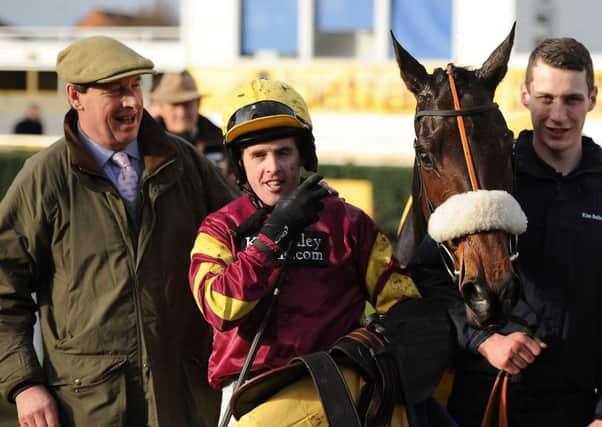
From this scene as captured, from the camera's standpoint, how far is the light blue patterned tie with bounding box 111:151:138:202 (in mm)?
3926

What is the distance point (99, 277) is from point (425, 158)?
122cm

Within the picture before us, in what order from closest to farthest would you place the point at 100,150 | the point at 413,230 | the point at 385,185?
1. the point at 413,230
2. the point at 100,150
3. the point at 385,185

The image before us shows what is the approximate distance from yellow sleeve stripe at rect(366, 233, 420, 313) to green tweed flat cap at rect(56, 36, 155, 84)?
3.62 ft

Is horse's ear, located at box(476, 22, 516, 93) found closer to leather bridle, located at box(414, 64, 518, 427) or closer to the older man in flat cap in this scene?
leather bridle, located at box(414, 64, 518, 427)

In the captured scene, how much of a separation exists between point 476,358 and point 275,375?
29.3 inches

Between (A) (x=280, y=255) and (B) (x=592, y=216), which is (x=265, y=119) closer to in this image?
(A) (x=280, y=255)

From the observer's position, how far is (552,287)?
3.32 m

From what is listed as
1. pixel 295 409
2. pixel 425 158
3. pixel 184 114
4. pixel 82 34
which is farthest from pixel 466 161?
pixel 82 34

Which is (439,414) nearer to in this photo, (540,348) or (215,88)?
(540,348)

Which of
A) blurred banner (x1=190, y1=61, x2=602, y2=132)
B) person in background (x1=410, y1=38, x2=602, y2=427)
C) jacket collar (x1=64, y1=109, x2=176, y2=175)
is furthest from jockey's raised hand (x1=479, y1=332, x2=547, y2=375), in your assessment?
blurred banner (x1=190, y1=61, x2=602, y2=132)

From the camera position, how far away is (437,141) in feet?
10.5

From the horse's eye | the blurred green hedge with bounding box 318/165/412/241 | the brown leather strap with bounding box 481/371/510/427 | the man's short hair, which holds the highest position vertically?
the man's short hair

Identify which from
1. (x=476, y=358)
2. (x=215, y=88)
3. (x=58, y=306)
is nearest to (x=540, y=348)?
(x=476, y=358)

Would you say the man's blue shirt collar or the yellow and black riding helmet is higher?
the yellow and black riding helmet
